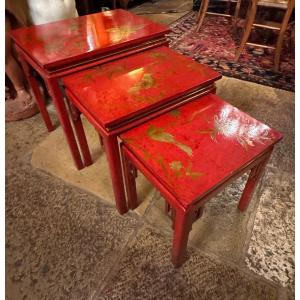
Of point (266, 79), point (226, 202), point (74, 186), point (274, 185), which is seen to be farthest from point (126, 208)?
point (266, 79)

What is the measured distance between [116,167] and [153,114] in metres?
0.26

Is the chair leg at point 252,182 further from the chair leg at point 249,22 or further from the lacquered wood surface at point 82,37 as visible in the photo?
the chair leg at point 249,22

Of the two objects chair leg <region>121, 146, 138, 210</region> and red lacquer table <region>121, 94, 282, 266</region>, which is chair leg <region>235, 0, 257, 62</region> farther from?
chair leg <region>121, 146, 138, 210</region>

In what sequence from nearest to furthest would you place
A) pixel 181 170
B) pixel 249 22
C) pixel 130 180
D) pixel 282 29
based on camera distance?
pixel 181 170
pixel 130 180
pixel 282 29
pixel 249 22

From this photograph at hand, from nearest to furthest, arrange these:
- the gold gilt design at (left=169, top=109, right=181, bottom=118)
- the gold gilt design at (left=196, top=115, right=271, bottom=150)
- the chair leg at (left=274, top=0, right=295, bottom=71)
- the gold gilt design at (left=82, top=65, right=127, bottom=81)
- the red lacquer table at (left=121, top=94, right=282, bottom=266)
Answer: the red lacquer table at (left=121, top=94, right=282, bottom=266), the gold gilt design at (left=196, top=115, right=271, bottom=150), the gold gilt design at (left=169, top=109, right=181, bottom=118), the gold gilt design at (left=82, top=65, right=127, bottom=81), the chair leg at (left=274, top=0, right=295, bottom=71)

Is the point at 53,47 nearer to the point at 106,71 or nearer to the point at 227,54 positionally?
the point at 106,71

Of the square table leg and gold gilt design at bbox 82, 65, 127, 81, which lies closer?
the square table leg

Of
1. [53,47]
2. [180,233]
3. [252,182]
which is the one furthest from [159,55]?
[180,233]

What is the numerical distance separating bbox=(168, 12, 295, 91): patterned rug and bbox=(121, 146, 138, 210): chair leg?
163 cm

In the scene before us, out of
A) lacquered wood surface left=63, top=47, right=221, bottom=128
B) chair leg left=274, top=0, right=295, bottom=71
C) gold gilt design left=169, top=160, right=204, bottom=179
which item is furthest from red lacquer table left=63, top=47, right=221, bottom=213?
chair leg left=274, top=0, right=295, bottom=71

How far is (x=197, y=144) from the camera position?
0.84 metres

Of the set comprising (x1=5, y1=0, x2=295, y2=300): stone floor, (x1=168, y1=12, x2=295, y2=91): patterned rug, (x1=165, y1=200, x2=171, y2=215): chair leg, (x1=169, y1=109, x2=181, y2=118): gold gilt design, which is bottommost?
(x1=5, y1=0, x2=295, y2=300): stone floor

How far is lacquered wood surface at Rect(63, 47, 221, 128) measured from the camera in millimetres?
913

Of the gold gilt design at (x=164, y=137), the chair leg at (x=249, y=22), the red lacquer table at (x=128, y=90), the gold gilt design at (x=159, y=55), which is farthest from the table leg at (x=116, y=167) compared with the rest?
the chair leg at (x=249, y=22)
